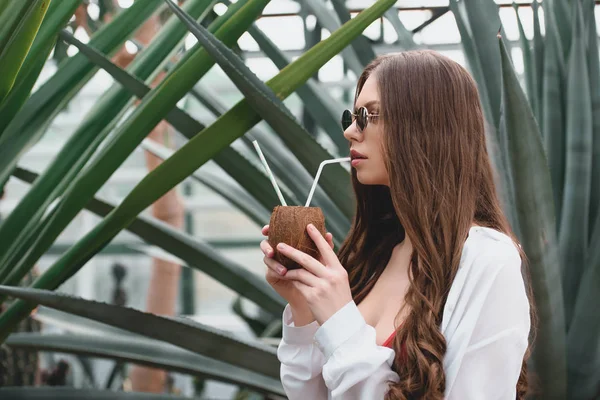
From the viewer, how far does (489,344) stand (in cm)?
72

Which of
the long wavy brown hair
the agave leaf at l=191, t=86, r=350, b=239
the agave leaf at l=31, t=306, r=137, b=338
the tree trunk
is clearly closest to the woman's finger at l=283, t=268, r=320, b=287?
the long wavy brown hair

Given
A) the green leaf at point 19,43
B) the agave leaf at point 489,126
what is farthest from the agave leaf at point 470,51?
the green leaf at point 19,43

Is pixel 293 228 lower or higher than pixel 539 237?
higher

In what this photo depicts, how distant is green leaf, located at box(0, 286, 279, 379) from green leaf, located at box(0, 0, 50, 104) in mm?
262

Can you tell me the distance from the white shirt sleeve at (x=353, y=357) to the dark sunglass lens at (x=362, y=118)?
0.20 meters

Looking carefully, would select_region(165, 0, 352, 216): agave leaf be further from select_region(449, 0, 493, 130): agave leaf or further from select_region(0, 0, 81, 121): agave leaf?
select_region(449, 0, 493, 130): agave leaf

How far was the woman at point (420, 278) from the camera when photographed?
731 millimetres

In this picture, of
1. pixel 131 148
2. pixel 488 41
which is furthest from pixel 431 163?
pixel 488 41

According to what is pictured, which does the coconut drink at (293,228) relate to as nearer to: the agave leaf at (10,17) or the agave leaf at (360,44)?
the agave leaf at (10,17)

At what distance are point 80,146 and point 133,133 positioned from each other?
0.54 ft

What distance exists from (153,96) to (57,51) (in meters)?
0.79

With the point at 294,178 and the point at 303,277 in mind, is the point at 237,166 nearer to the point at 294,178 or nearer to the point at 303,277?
the point at 294,178

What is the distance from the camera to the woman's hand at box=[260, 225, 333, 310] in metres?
0.79

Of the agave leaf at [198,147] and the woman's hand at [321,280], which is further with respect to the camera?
the agave leaf at [198,147]
